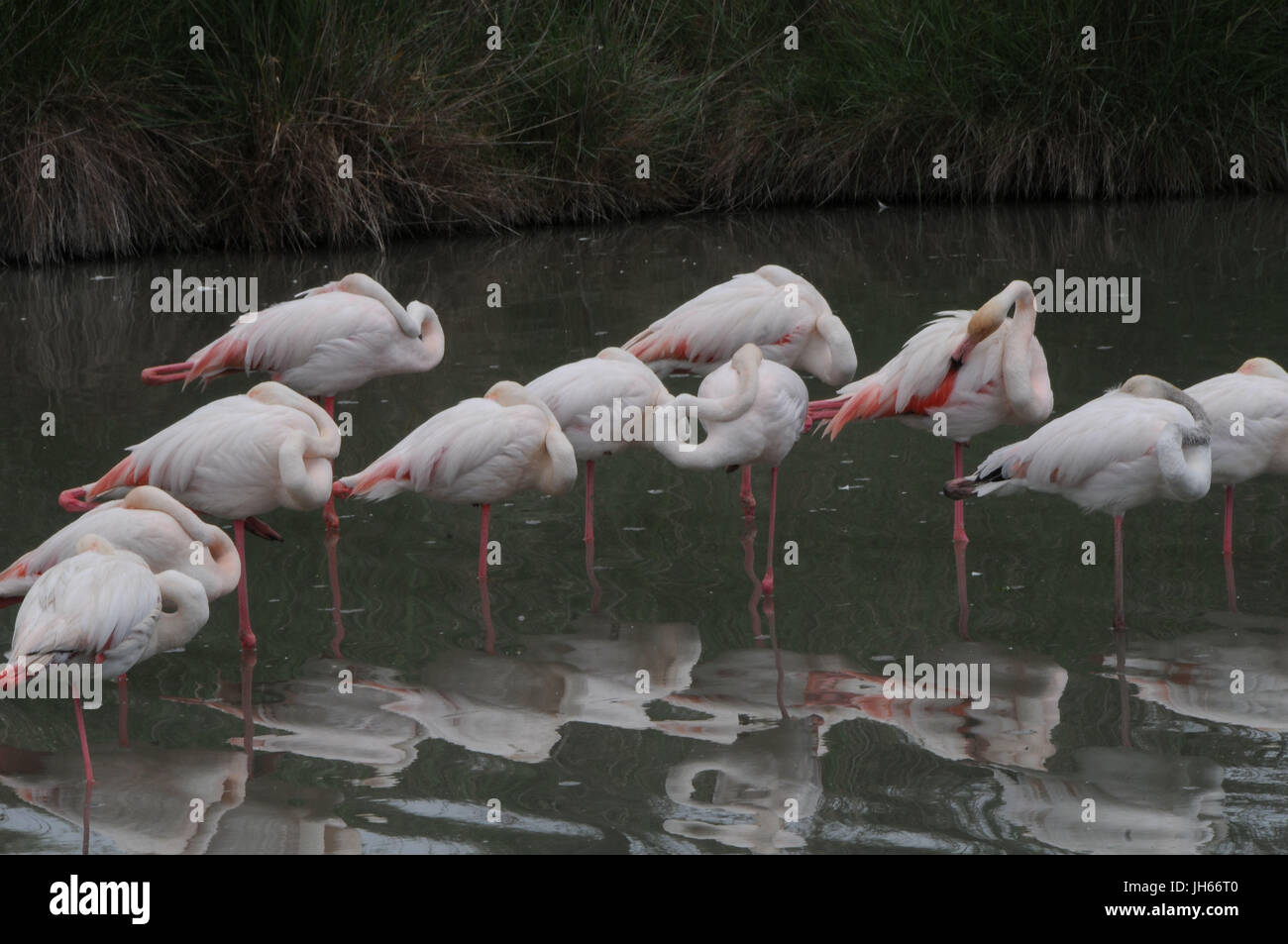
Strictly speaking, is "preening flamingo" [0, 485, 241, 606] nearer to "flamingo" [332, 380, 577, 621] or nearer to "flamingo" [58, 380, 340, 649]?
"flamingo" [58, 380, 340, 649]

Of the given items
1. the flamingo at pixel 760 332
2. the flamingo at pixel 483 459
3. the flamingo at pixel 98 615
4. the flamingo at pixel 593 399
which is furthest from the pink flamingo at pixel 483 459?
the flamingo at pixel 760 332

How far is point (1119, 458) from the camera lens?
188 inches

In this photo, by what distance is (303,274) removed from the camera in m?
11.0

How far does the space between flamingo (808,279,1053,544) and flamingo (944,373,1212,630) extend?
1.54 feet

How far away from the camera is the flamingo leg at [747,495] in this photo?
19.3 ft

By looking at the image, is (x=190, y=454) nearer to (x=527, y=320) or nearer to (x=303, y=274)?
(x=527, y=320)

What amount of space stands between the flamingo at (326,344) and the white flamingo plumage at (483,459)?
121 cm

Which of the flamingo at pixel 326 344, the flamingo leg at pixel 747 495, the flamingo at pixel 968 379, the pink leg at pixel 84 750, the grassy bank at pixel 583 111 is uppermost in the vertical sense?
the grassy bank at pixel 583 111

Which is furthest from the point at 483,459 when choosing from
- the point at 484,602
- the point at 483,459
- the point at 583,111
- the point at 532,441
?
the point at 583,111

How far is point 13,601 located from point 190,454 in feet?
2.25

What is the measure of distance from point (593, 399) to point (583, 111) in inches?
313

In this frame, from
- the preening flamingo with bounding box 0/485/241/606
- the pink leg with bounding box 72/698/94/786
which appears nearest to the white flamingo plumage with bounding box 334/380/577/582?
the preening flamingo with bounding box 0/485/241/606

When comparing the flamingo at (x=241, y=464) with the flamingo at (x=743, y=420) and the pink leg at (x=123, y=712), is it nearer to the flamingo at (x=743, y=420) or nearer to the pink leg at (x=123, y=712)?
the pink leg at (x=123, y=712)

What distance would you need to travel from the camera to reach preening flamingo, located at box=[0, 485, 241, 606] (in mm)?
4457
